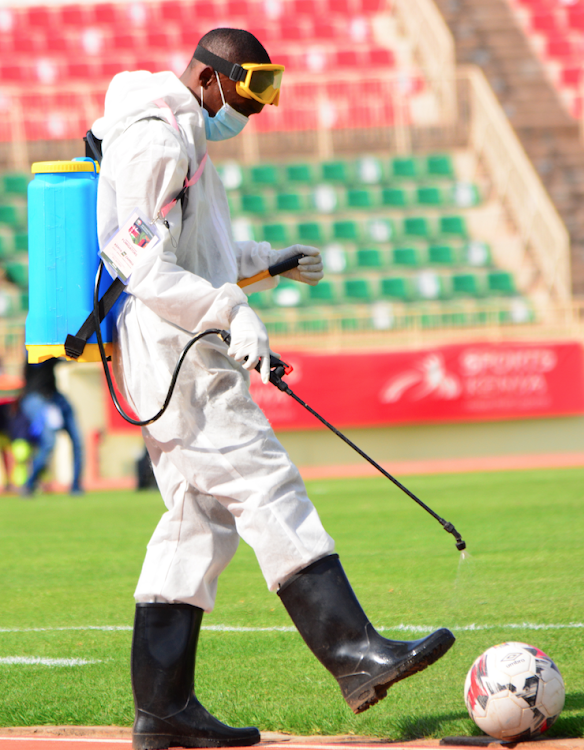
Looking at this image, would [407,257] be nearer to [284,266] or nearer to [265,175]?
[265,175]

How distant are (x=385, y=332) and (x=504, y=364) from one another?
1835 mm

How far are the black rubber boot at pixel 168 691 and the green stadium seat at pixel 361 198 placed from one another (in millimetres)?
17666

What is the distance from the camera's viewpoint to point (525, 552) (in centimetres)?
659

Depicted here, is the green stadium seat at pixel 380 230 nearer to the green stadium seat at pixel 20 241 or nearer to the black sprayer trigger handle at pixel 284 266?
the green stadium seat at pixel 20 241

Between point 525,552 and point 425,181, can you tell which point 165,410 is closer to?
point 525,552

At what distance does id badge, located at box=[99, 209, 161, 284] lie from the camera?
114 inches

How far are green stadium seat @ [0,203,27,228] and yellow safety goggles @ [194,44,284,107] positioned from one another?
55.6 ft

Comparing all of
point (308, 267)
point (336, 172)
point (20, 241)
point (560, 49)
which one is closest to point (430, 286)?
point (336, 172)

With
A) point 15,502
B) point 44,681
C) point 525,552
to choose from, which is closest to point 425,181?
point 15,502

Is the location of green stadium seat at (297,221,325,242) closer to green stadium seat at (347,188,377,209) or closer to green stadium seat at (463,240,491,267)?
green stadium seat at (347,188,377,209)

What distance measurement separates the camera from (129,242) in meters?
2.93

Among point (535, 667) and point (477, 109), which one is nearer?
point (535, 667)

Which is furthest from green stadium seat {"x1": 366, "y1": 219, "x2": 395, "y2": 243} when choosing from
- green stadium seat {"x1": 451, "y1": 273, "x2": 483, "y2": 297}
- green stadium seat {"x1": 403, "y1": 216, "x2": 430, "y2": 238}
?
green stadium seat {"x1": 451, "y1": 273, "x2": 483, "y2": 297}

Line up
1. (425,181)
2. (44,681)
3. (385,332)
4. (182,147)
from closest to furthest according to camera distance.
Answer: (182,147), (44,681), (385,332), (425,181)
